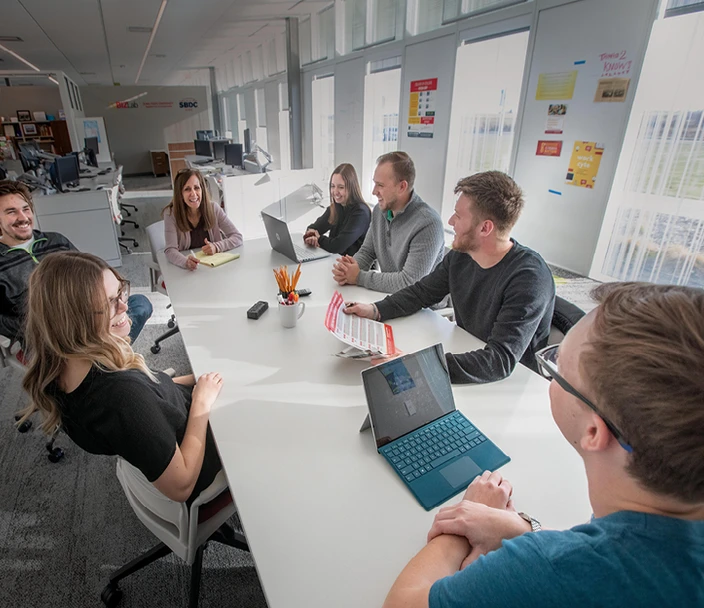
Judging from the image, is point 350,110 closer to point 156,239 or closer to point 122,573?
point 156,239

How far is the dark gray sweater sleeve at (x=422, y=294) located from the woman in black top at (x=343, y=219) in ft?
3.57

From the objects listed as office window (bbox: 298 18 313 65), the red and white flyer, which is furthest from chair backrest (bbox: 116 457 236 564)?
office window (bbox: 298 18 313 65)

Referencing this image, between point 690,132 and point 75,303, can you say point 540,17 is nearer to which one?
point 690,132

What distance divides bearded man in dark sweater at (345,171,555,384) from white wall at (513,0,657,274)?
3.94 feet

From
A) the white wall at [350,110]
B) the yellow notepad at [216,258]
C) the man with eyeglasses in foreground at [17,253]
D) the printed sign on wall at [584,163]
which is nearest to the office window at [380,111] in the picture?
the white wall at [350,110]

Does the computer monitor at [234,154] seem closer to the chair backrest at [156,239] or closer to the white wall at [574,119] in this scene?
the chair backrest at [156,239]

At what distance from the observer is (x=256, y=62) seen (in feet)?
29.0

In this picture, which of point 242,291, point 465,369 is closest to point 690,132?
point 465,369

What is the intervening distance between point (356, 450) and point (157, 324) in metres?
2.78

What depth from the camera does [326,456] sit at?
3.57 ft

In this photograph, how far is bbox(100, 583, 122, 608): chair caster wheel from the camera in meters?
1.42

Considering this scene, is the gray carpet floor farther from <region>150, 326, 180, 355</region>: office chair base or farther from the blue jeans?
<region>150, 326, 180, 355</region>: office chair base

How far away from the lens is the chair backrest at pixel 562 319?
165 cm

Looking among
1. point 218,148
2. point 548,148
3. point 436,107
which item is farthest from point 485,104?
point 218,148
